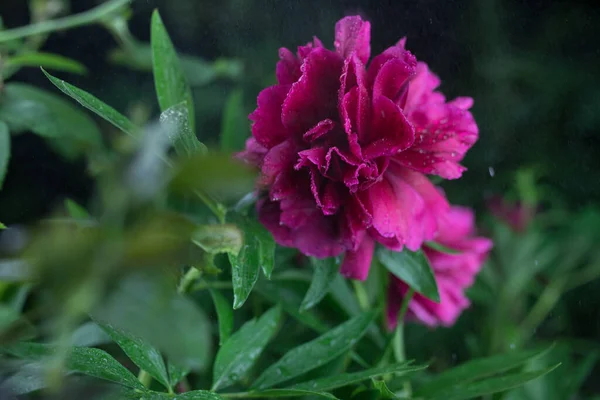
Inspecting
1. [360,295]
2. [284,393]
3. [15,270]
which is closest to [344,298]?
[360,295]

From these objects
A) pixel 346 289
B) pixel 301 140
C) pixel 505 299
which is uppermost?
pixel 301 140

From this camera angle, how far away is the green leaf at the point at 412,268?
33cm

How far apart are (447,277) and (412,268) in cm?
10

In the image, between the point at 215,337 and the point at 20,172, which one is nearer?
the point at 215,337

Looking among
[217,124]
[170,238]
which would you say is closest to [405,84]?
[170,238]

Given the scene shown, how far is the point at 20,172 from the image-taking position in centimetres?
47

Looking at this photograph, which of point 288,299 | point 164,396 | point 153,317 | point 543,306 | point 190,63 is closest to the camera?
point 153,317

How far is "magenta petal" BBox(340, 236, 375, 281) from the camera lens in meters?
0.30

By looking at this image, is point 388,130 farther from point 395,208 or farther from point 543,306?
point 543,306

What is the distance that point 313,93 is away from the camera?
0.28 m

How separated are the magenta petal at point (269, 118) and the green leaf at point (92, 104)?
0.17 ft

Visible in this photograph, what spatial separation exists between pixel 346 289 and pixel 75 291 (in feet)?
0.82

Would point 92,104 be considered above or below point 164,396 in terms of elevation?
above

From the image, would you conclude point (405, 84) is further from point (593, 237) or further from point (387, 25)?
point (593, 237)
